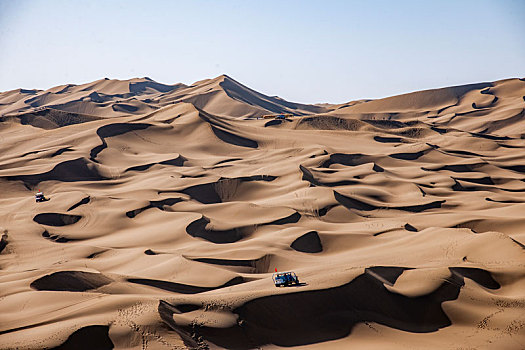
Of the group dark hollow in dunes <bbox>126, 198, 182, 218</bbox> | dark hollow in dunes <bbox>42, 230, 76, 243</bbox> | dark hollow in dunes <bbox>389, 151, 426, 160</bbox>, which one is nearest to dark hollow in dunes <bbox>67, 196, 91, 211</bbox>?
dark hollow in dunes <bbox>126, 198, 182, 218</bbox>

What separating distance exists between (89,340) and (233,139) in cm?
3884

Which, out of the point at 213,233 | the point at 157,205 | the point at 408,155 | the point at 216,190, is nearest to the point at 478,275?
the point at 213,233

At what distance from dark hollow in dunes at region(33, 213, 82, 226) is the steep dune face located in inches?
3.2

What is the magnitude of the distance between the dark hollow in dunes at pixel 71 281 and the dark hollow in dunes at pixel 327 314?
3.59 m

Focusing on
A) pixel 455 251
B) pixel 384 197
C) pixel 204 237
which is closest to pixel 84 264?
pixel 204 237

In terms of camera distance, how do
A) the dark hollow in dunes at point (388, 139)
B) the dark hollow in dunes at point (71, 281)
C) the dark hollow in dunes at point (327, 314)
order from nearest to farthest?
the dark hollow in dunes at point (327, 314) < the dark hollow in dunes at point (71, 281) < the dark hollow in dunes at point (388, 139)

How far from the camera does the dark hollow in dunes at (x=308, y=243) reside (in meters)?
21.8

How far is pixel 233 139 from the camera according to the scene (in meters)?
48.9

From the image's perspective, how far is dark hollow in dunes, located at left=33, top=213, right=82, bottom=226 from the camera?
1031 inches

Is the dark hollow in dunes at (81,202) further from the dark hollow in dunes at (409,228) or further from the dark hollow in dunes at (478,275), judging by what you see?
the dark hollow in dunes at (478,275)

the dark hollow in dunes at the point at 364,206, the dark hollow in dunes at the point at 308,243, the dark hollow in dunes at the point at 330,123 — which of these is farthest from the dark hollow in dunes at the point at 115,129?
the dark hollow in dunes at the point at 308,243

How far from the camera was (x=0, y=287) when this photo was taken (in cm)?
1473

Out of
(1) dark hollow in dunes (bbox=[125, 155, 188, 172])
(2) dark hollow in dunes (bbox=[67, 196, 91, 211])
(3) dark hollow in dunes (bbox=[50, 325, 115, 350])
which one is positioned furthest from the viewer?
(1) dark hollow in dunes (bbox=[125, 155, 188, 172])

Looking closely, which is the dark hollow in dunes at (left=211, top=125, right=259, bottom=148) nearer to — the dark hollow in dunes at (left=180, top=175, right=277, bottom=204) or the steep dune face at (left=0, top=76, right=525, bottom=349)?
the steep dune face at (left=0, top=76, right=525, bottom=349)
